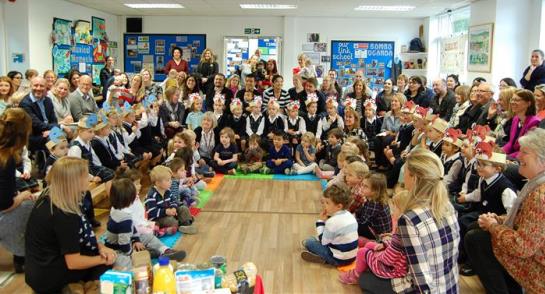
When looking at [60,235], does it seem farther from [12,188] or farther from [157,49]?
[157,49]

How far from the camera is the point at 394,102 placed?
7.78m

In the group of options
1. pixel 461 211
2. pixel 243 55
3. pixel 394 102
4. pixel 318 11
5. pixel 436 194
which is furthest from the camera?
pixel 243 55

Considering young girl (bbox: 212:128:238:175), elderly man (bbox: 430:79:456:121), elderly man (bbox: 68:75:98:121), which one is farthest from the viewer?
elderly man (bbox: 430:79:456:121)

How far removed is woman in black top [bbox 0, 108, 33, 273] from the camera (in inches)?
139

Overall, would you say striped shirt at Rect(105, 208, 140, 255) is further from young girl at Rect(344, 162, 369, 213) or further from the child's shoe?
young girl at Rect(344, 162, 369, 213)

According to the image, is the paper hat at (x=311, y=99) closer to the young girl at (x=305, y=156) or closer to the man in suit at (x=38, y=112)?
the young girl at (x=305, y=156)

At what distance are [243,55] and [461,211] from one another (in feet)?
34.0

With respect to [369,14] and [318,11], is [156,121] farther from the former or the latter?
[369,14]

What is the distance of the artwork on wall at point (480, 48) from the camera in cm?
938

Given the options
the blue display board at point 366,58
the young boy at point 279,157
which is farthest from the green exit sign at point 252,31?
the young boy at point 279,157

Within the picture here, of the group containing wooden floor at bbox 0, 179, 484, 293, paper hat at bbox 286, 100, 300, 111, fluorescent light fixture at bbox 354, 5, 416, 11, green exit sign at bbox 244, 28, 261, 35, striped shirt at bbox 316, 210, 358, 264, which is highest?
fluorescent light fixture at bbox 354, 5, 416, 11

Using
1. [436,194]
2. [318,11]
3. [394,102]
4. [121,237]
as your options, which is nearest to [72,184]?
[121,237]

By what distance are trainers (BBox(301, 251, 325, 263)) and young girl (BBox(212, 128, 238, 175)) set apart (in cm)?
335

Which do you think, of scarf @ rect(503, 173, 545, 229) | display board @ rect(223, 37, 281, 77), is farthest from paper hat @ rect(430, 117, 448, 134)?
display board @ rect(223, 37, 281, 77)
